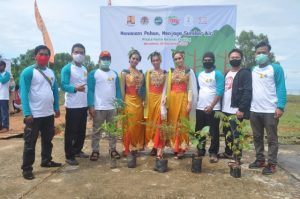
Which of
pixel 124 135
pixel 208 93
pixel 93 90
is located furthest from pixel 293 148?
pixel 93 90

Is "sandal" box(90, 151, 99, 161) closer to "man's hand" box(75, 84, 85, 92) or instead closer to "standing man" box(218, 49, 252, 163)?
"man's hand" box(75, 84, 85, 92)

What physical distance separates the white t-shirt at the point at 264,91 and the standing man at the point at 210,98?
2.19ft

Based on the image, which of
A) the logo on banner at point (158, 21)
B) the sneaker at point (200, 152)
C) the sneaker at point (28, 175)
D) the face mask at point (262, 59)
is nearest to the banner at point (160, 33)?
the logo on banner at point (158, 21)

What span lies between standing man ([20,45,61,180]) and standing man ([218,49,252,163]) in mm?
2769

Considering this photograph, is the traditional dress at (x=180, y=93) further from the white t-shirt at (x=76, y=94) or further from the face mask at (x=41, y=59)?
the face mask at (x=41, y=59)

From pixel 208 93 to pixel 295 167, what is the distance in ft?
6.15

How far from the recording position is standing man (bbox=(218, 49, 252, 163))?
5.22 metres

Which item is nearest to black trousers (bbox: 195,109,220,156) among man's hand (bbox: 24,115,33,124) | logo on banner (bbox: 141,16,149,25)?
logo on banner (bbox: 141,16,149,25)

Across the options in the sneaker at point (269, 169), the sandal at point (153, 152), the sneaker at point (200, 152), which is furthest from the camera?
the sandal at point (153, 152)

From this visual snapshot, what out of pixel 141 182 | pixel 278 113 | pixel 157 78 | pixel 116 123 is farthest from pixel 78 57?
pixel 278 113

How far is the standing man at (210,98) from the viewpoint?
18.5ft

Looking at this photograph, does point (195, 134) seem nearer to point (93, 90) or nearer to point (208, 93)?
point (208, 93)

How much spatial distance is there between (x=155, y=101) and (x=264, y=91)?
1825 mm

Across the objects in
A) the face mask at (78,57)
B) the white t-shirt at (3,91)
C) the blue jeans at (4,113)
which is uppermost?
the face mask at (78,57)
